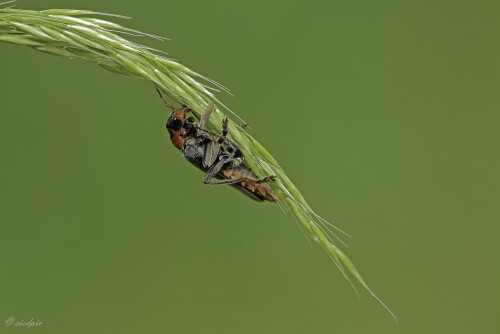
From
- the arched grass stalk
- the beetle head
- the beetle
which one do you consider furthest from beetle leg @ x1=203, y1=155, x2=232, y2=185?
the arched grass stalk

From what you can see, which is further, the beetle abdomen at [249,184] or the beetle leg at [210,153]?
the beetle leg at [210,153]

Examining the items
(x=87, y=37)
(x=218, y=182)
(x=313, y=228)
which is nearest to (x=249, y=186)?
(x=218, y=182)

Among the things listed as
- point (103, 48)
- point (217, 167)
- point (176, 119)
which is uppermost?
point (103, 48)

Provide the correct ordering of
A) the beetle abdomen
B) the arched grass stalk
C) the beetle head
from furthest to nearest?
the beetle head, the beetle abdomen, the arched grass stalk

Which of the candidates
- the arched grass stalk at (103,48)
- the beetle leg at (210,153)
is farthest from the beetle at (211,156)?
the arched grass stalk at (103,48)

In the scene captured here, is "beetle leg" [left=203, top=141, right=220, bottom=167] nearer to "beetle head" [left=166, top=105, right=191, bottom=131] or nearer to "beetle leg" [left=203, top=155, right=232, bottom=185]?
"beetle leg" [left=203, top=155, right=232, bottom=185]

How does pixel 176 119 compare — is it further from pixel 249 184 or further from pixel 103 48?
pixel 103 48

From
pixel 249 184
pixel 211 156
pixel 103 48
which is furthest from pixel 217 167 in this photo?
pixel 103 48

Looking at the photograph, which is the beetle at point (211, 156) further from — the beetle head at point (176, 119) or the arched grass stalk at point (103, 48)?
the arched grass stalk at point (103, 48)
